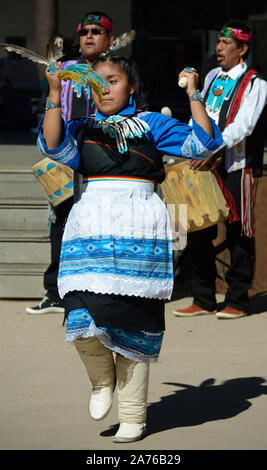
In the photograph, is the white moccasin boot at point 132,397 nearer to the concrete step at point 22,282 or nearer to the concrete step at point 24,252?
the concrete step at point 22,282

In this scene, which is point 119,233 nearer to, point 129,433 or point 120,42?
point 129,433

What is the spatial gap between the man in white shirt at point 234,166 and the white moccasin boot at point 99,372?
2.68m

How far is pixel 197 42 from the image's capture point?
18875 mm

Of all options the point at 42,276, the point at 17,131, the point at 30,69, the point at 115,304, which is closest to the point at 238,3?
the point at 30,69

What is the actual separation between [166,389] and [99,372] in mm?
931

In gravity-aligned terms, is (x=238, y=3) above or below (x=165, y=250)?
above

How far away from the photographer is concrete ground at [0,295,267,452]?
432 centimetres

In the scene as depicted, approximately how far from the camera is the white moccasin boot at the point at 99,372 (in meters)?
4.30

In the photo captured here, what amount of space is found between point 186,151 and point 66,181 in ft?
9.04

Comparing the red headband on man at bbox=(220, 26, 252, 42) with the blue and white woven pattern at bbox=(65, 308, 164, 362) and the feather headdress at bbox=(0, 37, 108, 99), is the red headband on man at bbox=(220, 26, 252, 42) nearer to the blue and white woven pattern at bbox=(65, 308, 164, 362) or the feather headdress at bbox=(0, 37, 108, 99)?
the feather headdress at bbox=(0, 37, 108, 99)

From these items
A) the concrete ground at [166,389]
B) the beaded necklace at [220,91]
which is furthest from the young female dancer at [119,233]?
the beaded necklace at [220,91]

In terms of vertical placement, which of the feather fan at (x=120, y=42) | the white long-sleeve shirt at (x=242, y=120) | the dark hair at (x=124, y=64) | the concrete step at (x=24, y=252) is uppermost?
the feather fan at (x=120, y=42)

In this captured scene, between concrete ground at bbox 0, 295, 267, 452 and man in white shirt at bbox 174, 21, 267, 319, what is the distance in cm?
18
